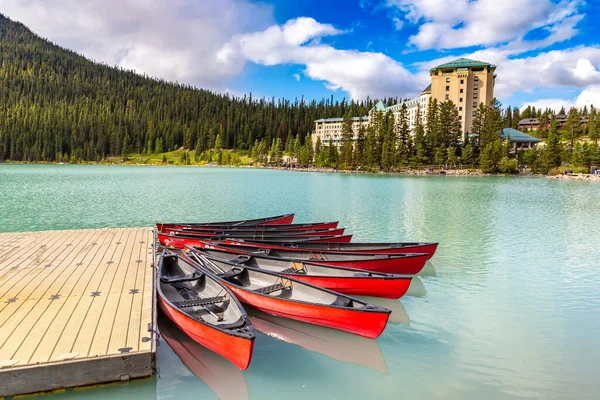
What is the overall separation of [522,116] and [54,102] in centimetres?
22773

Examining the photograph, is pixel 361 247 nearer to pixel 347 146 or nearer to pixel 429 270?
pixel 429 270

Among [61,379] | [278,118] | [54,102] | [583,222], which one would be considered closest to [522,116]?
[278,118]

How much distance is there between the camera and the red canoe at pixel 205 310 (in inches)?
271

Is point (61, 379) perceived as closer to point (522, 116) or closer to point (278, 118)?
point (278, 118)

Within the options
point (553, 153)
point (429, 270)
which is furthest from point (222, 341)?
point (553, 153)

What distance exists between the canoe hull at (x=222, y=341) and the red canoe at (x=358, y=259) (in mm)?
4645

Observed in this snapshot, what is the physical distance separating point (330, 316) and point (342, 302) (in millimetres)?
477

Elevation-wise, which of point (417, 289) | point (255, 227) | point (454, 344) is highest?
point (255, 227)

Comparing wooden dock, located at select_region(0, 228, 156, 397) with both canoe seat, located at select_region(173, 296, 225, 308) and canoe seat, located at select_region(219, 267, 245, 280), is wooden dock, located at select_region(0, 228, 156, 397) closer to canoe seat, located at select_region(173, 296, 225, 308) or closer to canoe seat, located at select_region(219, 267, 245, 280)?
canoe seat, located at select_region(173, 296, 225, 308)

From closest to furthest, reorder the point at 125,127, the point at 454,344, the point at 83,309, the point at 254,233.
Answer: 1. the point at 83,309
2. the point at 454,344
3. the point at 254,233
4. the point at 125,127

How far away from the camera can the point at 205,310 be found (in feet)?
28.5

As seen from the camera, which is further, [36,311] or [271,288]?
→ [271,288]

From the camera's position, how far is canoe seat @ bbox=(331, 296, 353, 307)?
8.57 m

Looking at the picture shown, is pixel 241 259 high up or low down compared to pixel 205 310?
up
